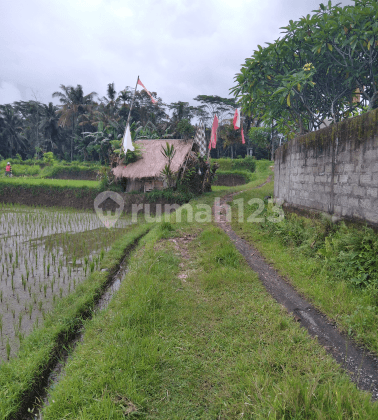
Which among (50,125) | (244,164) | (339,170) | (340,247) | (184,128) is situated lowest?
(340,247)

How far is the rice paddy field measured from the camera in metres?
3.68

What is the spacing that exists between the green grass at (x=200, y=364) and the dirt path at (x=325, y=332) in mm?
140

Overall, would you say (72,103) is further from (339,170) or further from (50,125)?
(339,170)

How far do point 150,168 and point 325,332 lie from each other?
38.3ft

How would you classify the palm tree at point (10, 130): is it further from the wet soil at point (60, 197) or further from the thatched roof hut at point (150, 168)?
the thatched roof hut at point (150, 168)

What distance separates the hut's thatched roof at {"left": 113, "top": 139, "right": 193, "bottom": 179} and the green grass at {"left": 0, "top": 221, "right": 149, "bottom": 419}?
8.79 metres

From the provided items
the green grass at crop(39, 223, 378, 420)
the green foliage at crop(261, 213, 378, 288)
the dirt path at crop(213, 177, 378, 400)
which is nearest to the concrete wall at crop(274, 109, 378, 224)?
the green foliage at crop(261, 213, 378, 288)

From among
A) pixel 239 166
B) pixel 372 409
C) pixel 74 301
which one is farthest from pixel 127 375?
pixel 239 166

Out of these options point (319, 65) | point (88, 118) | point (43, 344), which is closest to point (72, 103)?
point (88, 118)

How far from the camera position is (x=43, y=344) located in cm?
306

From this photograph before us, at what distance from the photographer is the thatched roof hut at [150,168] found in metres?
13.4

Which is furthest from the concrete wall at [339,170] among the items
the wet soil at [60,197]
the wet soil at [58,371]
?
the wet soil at [60,197]

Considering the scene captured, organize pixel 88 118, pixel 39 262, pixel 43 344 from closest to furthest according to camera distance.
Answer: pixel 43 344
pixel 39 262
pixel 88 118

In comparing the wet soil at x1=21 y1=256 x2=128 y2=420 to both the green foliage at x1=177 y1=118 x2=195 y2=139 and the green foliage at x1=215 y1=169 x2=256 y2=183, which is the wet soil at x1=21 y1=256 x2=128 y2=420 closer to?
the green foliage at x1=215 y1=169 x2=256 y2=183
